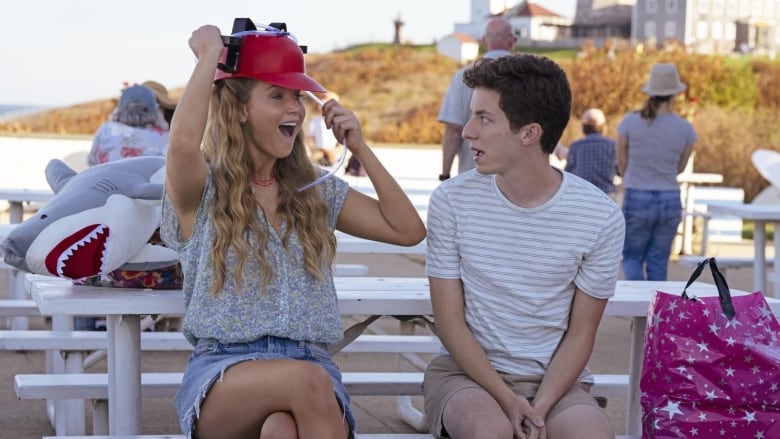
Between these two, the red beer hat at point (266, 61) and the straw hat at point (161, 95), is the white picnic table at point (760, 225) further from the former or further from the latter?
the red beer hat at point (266, 61)

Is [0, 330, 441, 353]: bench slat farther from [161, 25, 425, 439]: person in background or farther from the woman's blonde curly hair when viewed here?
the woman's blonde curly hair

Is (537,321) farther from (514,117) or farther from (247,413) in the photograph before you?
(247,413)

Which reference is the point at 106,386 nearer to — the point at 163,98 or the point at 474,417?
the point at 474,417

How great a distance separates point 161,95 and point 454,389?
447cm

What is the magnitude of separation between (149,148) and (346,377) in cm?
249

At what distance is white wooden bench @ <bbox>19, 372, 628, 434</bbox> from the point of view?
370 centimetres

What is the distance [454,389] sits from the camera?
321 cm

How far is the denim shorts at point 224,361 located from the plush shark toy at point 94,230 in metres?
0.38

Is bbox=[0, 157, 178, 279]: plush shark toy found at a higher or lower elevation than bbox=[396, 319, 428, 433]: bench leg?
higher

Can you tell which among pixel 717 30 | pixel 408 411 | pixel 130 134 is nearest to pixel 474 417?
pixel 408 411

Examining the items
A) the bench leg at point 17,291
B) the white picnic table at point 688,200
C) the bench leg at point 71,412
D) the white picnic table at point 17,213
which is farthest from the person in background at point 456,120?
the white picnic table at point 688,200

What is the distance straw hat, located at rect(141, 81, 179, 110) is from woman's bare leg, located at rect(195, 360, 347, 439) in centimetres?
450

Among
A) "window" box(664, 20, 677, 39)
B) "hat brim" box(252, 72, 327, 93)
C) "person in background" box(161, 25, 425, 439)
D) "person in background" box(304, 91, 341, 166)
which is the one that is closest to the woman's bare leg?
"person in background" box(161, 25, 425, 439)

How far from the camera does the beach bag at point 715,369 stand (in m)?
3.16
